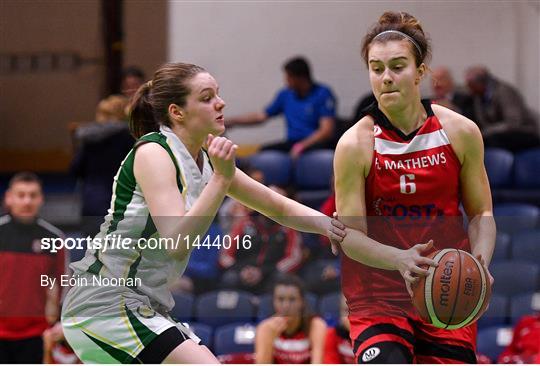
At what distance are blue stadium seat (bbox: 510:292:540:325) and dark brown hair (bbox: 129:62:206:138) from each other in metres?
2.50

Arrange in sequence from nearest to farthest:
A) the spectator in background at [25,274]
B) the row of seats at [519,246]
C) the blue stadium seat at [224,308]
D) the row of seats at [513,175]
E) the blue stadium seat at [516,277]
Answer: the spectator in background at [25,274] → the blue stadium seat at [516,277] → the row of seats at [519,246] → the blue stadium seat at [224,308] → the row of seats at [513,175]

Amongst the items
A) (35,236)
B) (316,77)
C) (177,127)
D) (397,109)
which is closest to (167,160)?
(177,127)

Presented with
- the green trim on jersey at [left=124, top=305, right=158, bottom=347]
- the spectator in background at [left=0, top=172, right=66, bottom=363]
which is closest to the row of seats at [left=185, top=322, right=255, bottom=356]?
the spectator in background at [left=0, top=172, right=66, bottom=363]

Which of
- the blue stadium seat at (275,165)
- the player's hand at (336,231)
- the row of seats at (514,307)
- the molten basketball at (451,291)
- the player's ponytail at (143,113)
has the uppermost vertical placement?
the player's ponytail at (143,113)

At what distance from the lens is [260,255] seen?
5.45m

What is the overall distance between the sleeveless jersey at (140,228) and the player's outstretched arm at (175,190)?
5cm

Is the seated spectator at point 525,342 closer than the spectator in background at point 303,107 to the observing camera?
Yes

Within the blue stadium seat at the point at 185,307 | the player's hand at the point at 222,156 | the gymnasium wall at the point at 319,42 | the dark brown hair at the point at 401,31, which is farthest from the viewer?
the gymnasium wall at the point at 319,42

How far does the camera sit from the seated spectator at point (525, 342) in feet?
17.9

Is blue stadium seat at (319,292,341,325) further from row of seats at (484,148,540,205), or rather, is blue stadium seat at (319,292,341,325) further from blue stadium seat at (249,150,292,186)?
row of seats at (484,148,540,205)

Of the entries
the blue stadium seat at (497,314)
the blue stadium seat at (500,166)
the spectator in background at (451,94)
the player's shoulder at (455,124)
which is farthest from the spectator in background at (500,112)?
the player's shoulder at (455,124)

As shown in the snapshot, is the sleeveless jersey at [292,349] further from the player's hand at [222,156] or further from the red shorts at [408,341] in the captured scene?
the player's hand at [222,156]

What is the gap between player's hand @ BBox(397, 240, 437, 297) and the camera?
3.62 meters

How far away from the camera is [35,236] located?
4930mm
